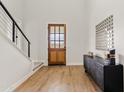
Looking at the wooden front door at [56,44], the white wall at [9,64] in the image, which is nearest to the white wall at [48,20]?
the wooden front door at [56,44]

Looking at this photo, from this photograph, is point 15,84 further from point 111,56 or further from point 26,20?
point 26,20

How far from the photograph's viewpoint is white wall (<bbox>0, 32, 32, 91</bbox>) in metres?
3.40

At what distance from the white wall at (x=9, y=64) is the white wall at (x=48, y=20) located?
4.06 m

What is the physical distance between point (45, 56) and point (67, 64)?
1.31 m

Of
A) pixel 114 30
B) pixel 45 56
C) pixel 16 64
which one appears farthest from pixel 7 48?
pixel 45 56

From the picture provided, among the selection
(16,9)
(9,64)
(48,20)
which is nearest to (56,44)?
(48,20)

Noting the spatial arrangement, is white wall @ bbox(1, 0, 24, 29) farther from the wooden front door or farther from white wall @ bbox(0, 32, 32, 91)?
white wall @ bbox(0, 32, 32, 91)

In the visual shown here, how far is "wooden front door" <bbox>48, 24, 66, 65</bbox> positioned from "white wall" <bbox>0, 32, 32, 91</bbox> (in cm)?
408

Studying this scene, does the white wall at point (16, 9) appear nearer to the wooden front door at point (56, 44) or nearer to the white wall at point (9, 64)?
the wooden front door at point (56, 44)

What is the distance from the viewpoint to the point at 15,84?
13.8 ft

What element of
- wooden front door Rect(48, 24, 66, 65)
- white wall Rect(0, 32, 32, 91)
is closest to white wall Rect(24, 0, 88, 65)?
wooden front door Rect(48, 24, 66, 65)

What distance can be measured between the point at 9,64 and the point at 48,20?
5.49 metres

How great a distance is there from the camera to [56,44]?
8961 mm

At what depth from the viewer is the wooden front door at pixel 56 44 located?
8945mm
